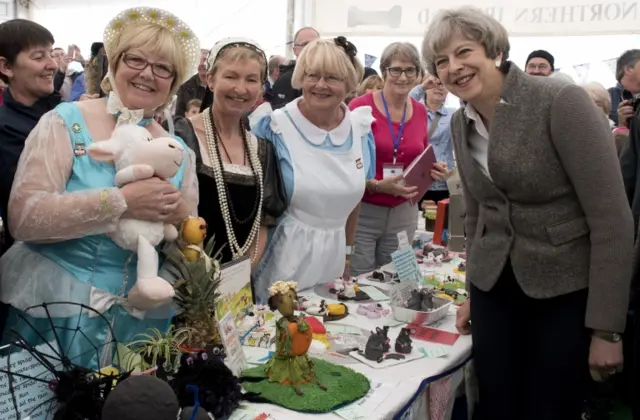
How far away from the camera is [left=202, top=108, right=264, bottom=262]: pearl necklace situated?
2074 mm

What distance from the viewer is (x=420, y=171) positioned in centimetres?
279

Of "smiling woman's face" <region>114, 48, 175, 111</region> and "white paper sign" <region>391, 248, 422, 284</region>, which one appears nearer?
"smiling woman's face" <region>114, 48, 175, 111</region>

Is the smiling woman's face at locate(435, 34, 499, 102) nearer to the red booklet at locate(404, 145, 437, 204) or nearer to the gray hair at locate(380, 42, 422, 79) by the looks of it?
the red booklet at locate(404, 145, 437, 204)

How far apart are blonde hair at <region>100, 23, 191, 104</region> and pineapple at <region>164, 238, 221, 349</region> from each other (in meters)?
0.47

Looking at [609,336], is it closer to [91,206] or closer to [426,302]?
[426,302]

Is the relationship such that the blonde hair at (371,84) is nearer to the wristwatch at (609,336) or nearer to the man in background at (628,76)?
the man in background at (628,76)

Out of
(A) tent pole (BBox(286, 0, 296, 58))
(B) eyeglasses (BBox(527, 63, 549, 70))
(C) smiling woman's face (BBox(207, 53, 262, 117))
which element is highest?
(A) tent pole (BBox(286, 0, 296, 58))

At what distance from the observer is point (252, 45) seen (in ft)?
6.83

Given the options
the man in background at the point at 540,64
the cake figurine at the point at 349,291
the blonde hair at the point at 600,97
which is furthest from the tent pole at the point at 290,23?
the cake figurine at the point at 349,291

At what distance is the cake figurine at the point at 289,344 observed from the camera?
1.40 m

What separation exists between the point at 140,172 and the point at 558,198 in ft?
3.25

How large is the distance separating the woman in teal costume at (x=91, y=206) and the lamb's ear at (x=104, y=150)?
0.04 metres

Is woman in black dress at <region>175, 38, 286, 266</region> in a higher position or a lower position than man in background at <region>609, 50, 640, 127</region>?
lower

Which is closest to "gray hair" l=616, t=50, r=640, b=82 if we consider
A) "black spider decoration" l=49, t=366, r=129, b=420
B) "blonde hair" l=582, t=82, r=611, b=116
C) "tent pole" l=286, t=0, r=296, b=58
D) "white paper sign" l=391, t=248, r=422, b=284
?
"blonde hair" l=582, t=82, r=611, b=116
